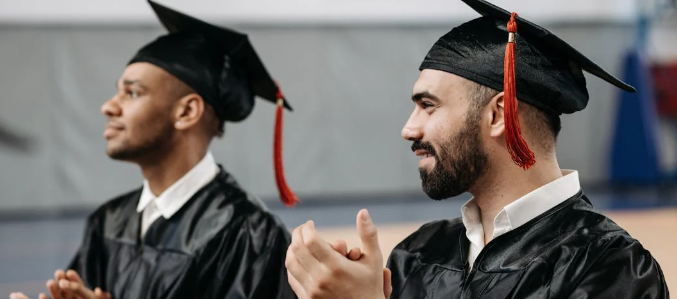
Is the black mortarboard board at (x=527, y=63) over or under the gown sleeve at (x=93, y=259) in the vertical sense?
over

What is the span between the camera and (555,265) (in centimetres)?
197

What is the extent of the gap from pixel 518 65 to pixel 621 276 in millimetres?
539

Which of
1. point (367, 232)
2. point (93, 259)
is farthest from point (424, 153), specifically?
point (93, 259)

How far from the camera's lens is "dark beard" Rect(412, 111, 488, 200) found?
2.09 m

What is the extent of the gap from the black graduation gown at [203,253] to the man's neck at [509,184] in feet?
3.35

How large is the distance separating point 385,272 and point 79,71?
28.4ft

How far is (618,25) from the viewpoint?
11773 mm

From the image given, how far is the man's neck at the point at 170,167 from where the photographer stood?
321 centimetres

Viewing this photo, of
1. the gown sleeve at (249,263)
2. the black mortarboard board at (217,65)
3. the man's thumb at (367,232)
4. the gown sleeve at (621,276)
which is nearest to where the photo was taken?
the man's thumb at (367,232)

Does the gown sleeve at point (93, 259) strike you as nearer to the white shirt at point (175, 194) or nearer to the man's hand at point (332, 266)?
the white shirt at point (175, 194)

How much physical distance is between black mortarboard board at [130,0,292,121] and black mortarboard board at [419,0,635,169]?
1.23 meters

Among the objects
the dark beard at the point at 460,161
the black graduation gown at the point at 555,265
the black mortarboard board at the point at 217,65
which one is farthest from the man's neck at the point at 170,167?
the dark beard at the point at 460,161

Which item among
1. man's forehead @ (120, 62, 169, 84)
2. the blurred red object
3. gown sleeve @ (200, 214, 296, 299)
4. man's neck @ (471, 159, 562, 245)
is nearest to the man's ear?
man's forehead @ (120, 62, 169, 84)

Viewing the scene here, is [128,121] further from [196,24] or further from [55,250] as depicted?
[55,250]
